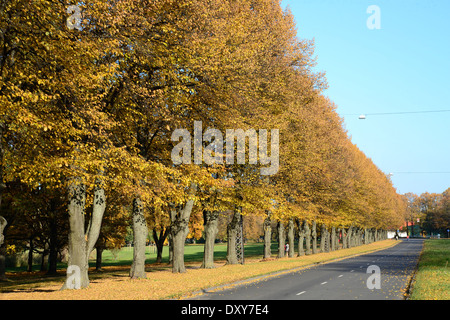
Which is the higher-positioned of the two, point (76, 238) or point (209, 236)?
point (76, 238)

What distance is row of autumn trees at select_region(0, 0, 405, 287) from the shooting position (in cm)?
1609

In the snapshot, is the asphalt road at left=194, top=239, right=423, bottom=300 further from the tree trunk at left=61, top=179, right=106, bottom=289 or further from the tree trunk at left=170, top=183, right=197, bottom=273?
the tree trunk at left=170, top=183, right=197, bottom=273

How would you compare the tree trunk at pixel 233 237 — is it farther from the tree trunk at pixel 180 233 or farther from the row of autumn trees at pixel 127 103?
the tree trunk at pixel 180 233

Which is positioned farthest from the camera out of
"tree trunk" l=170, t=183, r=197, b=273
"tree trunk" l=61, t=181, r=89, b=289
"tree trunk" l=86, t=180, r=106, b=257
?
"tree trunk" l=170, t=183, r=197, b=273

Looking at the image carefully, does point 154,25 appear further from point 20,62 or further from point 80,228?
point 80,228

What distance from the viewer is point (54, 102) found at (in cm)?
1786

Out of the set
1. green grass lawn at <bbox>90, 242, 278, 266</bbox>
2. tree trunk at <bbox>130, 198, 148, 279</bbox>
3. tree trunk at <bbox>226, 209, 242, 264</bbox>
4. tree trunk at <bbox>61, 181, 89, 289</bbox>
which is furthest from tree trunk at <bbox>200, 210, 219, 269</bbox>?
green grass lawn at <bbox>90, 242, 278, 266</bbox>

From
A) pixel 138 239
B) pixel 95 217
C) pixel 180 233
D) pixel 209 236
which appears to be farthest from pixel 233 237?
pixel 95 217

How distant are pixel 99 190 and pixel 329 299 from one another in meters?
10.0

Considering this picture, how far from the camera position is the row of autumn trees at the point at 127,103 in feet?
52.8

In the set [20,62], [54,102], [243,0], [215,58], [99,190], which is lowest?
[99,190]

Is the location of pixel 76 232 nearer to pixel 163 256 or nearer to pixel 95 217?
pixel 95 217

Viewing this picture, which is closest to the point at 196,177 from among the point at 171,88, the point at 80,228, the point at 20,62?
the point at 171,88

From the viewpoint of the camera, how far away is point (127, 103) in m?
21.1
